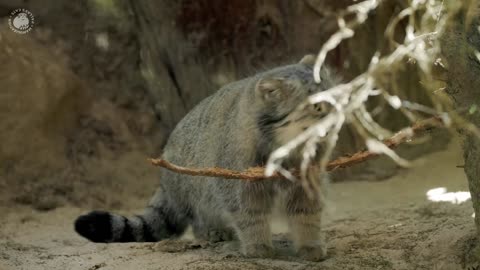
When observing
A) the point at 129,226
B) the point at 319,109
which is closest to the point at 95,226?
the point at 129,226

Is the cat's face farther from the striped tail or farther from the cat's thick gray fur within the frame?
the striped tail

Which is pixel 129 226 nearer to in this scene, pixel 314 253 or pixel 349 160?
pixel 314 253

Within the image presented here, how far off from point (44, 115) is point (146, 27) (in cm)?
123

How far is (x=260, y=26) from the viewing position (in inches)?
242

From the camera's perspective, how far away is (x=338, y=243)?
423 centimetres

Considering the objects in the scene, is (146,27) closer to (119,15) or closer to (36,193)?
(119,15)

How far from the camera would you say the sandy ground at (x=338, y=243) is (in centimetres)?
367

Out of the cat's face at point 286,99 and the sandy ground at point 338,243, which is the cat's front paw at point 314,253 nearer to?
the sandy ground at point 338,243

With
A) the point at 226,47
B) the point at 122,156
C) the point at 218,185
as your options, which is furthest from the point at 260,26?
the point at 218,185
